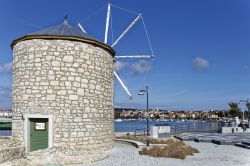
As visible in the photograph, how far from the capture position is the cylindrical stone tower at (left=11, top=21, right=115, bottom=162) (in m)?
15.5

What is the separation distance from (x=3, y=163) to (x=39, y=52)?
6044mm

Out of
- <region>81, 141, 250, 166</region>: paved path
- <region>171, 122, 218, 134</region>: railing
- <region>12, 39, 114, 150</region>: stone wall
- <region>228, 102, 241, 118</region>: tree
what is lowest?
<region>171, 122, 218, 134</region>: railing

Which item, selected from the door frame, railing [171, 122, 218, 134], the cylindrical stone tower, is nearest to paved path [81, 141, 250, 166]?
the cylindrical stone tower

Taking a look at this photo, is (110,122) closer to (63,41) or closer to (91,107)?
A: (91,107)

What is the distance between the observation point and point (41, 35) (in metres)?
15.9

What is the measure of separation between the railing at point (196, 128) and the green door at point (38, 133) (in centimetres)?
2015

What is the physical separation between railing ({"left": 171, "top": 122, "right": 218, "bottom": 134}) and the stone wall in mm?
18775

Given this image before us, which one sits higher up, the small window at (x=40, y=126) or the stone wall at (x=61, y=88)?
the stone wall at (x=61, y=88)

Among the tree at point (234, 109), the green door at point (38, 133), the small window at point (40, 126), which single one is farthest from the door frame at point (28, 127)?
the tree at point (234, 109)

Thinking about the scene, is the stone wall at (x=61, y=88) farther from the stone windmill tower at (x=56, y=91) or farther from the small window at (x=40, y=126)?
the small window at (x=40, y=126)

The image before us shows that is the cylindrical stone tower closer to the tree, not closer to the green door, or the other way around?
the green door

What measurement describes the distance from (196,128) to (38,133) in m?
26.3

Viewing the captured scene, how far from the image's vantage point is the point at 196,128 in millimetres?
38031

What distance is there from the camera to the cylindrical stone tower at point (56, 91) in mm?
15477
